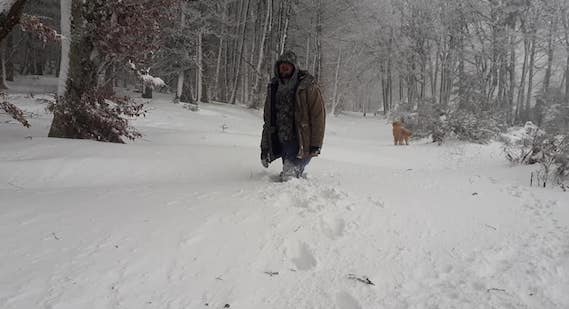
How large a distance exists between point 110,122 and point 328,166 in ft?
15.1

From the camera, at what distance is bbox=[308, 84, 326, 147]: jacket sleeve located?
16.7 ft

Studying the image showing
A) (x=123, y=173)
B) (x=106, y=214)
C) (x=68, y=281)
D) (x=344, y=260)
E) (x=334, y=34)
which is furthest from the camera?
(x=334, y=34)

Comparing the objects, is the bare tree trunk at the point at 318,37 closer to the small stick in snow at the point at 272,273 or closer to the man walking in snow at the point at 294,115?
the man walking in snow at the point at 294,115

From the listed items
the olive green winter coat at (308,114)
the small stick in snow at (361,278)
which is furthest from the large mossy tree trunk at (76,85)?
the small stick in snow at (361,278)

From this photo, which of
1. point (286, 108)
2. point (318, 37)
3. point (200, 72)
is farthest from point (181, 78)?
point (286, 108)

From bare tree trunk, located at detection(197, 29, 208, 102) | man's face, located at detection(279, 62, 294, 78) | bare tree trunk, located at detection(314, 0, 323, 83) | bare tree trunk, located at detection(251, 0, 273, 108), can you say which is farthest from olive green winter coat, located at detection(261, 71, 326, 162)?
bare tree trunk, located at detection(314, 0, 323, 83)

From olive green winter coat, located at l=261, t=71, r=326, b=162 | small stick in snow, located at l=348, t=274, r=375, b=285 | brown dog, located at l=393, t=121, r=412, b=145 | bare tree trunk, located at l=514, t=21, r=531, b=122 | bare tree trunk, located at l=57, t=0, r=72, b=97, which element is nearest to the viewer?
small stick in snow, located at l=348, t=274, r=375, b=285

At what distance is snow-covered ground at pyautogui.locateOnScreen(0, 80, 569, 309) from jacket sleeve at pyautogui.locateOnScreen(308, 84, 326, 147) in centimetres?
62

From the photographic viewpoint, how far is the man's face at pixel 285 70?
200 inches

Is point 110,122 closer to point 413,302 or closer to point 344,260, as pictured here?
point 344,260

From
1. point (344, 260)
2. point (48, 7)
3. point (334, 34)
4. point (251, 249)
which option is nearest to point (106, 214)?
point (251, 249)

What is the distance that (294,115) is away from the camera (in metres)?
5.23

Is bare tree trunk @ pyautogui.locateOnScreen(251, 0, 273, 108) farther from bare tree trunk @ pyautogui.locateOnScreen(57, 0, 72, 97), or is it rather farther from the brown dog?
bare tree trunk @ pyautogui.locateOnScreen(57, 0, 72, 97)

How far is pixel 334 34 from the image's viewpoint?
2594 cm
